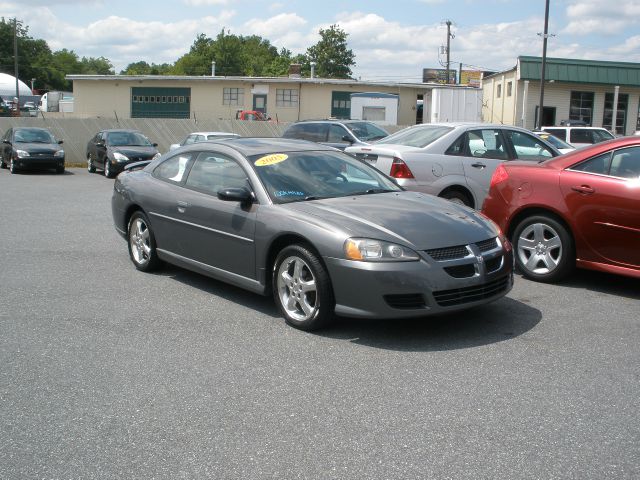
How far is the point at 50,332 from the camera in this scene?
18.8 ft

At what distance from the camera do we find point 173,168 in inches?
297

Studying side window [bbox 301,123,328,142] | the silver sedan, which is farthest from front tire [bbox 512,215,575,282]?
side window [bbox 301,123,328,142]

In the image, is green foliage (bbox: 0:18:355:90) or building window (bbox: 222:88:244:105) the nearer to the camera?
building window (bbox: 222:88:244:105)

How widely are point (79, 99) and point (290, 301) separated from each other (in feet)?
151

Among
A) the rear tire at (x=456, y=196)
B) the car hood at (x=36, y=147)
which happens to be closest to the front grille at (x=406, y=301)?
the rear tire at (x=456, y=196)

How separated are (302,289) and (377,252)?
72 cm

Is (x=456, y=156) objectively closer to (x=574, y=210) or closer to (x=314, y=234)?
(x=574, y=210)

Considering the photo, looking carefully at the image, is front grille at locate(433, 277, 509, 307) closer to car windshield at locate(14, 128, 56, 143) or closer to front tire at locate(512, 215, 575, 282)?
front tire at locate(512, 215, 575, 282)

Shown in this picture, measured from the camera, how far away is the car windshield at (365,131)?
58.1ft

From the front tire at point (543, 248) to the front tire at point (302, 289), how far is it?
9.37 feet

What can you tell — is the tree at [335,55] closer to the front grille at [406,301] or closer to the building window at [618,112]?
the building window at [618,112]

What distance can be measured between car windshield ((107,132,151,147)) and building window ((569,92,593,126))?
26.1 meters

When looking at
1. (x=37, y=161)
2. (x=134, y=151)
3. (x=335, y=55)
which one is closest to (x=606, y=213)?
(x=134, y=151)

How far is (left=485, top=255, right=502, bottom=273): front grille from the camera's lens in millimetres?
5727
